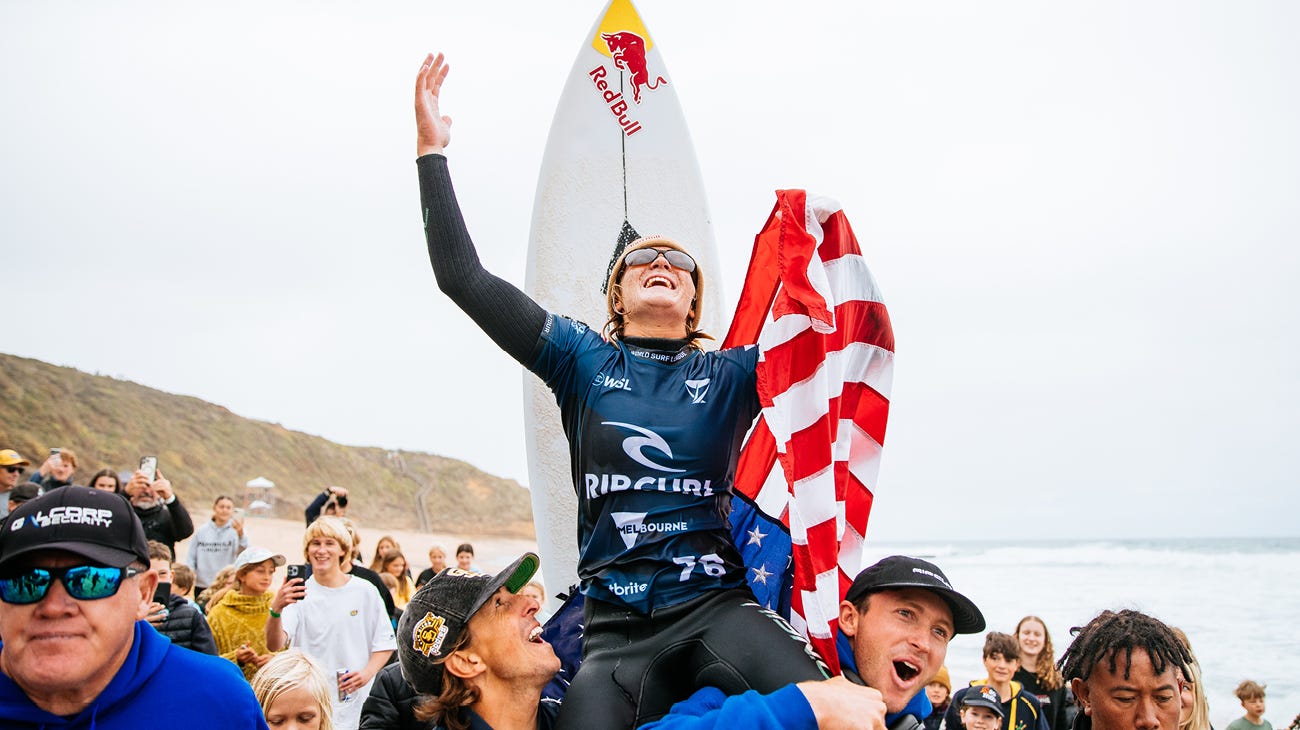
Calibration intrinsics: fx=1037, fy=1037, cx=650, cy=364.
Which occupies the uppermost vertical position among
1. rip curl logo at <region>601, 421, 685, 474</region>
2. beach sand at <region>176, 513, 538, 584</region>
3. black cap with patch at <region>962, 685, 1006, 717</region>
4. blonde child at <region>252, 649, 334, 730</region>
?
rip curl logo at <region>601, 421, 685, 474</region>

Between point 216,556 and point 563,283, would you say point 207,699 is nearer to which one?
point 563,283

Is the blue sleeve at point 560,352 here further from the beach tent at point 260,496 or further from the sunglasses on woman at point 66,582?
the beach tent at point 260,496

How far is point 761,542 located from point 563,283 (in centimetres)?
300

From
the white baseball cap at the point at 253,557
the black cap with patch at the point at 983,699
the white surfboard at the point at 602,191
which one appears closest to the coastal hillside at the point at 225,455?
the white baseball cap at the point at 253,557

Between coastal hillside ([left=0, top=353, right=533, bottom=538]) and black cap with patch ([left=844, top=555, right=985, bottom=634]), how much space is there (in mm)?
28990

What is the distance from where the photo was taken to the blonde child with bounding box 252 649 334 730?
2957mm

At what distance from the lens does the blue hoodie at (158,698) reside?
1.78 m

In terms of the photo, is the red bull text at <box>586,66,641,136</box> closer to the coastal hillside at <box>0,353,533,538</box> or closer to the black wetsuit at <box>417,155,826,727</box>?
the black wetsuit at <box>417,155,826,727</box>

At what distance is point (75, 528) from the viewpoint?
5.80ft

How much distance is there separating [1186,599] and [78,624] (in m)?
28.0

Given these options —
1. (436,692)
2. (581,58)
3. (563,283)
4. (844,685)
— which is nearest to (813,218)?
(844,685)

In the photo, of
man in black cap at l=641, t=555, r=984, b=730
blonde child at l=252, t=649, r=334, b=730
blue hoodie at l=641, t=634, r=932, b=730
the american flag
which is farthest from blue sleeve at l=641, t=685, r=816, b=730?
blonde child at l=252, t=649, r=334, b=730

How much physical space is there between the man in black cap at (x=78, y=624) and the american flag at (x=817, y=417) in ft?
4.23

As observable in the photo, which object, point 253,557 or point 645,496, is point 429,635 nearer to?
point 645,496
